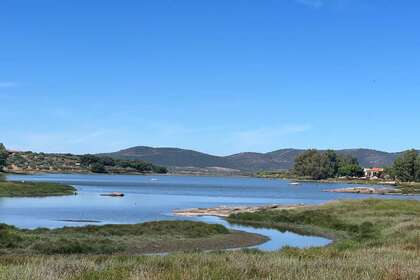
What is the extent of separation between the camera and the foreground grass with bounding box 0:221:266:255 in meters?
39.6

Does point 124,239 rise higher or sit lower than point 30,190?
lower

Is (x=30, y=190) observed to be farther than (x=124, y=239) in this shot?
Yes

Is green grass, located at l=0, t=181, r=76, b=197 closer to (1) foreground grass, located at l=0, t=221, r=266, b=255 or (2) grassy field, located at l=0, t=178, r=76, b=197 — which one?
(2) grassy field, located at l=0, t=178, r=76, b=197

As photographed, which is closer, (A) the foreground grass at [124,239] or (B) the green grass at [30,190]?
(A) the foreground grass at [124,239]

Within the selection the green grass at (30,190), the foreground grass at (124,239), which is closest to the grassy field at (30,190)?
the green grass at (30,190)

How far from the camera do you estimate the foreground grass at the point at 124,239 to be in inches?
1561

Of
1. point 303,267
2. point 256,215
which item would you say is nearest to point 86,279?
point 303,267

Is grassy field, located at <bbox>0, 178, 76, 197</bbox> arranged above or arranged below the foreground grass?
above

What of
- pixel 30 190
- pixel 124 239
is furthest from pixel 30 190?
pixel 124 239

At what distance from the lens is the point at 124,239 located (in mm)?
46281

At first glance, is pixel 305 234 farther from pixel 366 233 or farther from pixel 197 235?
pixel 197 235

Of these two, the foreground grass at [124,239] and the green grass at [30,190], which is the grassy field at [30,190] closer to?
the green grass at [30,190]

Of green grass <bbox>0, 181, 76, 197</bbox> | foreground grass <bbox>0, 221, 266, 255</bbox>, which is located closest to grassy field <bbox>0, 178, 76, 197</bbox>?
green grass <bbox>0, 181, 76, 197</bbox>

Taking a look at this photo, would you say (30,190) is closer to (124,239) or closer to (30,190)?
(30,190)
